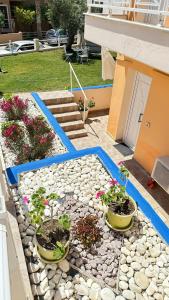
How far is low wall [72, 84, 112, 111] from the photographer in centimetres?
1063

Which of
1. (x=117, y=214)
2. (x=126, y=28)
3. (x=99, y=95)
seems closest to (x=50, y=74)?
(x=99, y=95)

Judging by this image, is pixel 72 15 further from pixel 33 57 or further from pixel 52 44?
pixel 52 44

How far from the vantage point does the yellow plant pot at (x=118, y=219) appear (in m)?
4.58

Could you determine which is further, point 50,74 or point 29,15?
point 29,15

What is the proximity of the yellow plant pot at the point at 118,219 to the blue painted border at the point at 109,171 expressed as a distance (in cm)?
71

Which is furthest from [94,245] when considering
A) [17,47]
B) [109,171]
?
[17,47]

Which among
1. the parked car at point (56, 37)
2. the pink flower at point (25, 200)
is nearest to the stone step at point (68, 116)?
the pink flower at point (25, 200)

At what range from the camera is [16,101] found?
333 inches

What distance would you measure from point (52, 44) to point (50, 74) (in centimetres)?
1000

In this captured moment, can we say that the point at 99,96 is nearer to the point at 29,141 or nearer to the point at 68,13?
the point at 29,141

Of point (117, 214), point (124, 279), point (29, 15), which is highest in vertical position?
point (29, 15)

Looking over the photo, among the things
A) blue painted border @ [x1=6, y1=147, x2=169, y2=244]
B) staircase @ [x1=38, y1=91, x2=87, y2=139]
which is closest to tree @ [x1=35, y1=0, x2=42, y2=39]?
staircase @ [x1=38, y1=91, x2=87, y2=139]

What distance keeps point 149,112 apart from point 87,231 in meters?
3.94

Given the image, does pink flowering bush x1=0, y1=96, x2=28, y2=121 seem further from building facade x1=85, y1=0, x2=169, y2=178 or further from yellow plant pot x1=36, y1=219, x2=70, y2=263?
yellow plant pot x1=36, y1=219, x2=70, y2=263
